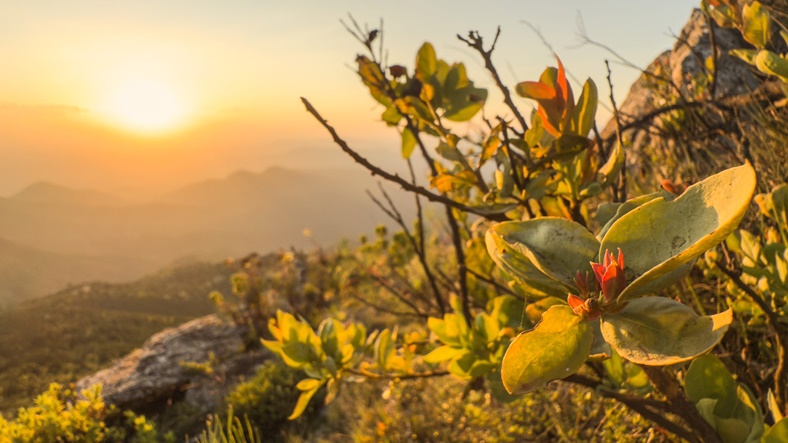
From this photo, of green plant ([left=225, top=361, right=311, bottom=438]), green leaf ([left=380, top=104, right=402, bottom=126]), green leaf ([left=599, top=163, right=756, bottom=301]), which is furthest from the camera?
green plant ([left=225, top=361, right=311, bottom=438])

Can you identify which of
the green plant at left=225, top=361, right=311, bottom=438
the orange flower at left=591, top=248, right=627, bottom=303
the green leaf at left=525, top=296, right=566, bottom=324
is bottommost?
the green plant at left=225, top=361, right=311, bottom=438

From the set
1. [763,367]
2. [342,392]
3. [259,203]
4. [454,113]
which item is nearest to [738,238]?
[763,367]

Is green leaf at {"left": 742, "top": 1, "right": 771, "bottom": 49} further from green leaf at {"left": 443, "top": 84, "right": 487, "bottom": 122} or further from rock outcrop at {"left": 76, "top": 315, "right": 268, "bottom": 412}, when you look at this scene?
rock outcrop at {"left": 76, "top": 315, "right": 268, "bottom": 412}

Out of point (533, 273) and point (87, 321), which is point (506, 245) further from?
point (87, 321)

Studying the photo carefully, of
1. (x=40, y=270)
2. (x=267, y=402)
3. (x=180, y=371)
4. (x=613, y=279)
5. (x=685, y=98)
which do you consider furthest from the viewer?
(x=40, y=270)

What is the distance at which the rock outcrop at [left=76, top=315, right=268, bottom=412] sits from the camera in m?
4.73

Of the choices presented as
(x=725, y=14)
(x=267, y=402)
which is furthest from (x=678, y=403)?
(x=267, y=402)

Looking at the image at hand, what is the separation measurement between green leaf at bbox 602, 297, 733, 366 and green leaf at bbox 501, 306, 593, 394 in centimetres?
3

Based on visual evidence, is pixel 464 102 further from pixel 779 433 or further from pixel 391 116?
pixel 779 433

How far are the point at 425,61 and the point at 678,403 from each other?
0.72 metres

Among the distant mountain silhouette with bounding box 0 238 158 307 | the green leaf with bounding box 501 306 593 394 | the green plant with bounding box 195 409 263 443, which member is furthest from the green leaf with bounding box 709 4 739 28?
the distant mountain silhouette with bounding box 0 238 158 307

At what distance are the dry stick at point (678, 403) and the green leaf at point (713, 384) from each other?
0.23 ft

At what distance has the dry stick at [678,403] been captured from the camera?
25.0 inches

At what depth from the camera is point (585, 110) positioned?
0.75 meters
